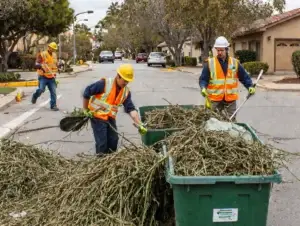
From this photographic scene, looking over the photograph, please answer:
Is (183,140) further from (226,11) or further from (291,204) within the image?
(226,11)

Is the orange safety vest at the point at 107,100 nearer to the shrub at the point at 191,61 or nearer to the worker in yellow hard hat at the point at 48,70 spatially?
the worker in yellow hard hat at the point at 48,70

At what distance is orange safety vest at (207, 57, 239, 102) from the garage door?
86.1ft

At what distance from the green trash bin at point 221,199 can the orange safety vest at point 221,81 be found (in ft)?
12.1

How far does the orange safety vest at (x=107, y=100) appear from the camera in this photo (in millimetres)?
6441

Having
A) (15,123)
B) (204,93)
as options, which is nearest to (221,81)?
(204,93)

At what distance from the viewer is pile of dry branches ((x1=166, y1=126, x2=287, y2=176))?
4094 mm

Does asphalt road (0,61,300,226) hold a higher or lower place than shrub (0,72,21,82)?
lower

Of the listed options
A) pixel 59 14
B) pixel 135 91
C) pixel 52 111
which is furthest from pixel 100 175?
pixel 59 14

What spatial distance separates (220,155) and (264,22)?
31.7m

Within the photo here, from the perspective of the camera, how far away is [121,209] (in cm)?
459

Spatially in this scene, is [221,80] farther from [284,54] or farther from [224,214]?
[284,54]

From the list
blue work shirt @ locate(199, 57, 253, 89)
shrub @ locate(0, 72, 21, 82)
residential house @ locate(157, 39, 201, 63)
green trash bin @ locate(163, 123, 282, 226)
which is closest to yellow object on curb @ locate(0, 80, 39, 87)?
shrub @ locate(0, 72, 21, 82)

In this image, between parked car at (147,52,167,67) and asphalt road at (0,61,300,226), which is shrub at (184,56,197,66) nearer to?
parked car at (147,52,167,67)

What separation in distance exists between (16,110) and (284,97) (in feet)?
28.1
